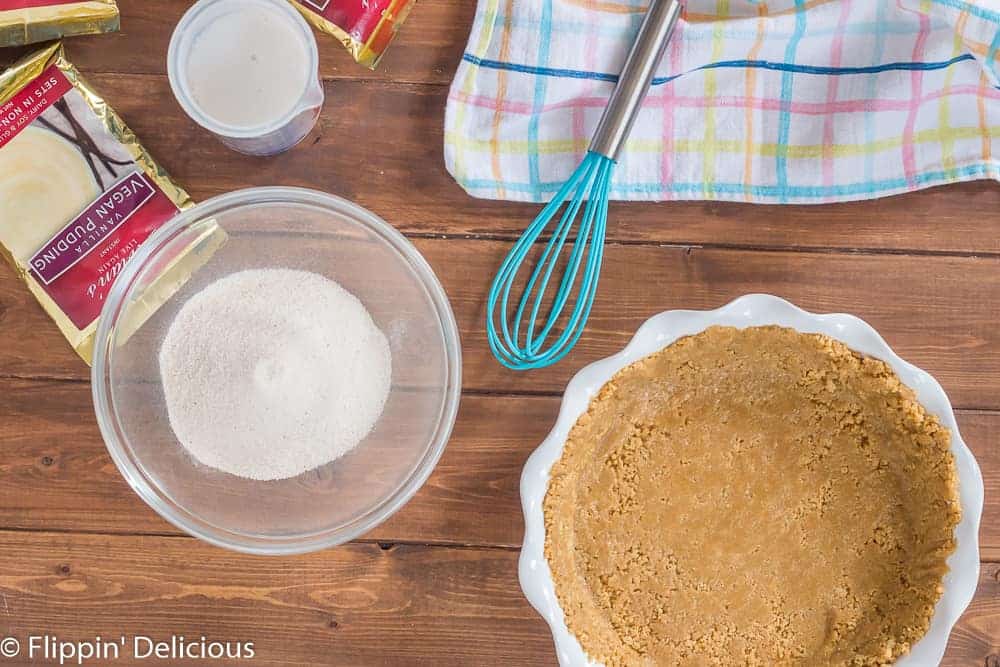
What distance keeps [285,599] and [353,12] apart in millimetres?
563

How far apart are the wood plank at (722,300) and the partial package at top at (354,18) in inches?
7.5

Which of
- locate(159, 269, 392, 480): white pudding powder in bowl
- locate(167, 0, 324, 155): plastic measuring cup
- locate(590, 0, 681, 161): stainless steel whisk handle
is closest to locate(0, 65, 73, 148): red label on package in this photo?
locate(167, 0, 324, 155): plastic measuring cup

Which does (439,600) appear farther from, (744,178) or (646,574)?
(744,178)

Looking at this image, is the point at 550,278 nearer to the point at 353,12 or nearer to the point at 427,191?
the point at 427,191

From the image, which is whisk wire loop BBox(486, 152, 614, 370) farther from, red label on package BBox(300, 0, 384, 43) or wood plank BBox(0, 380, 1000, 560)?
red label on package BBox(300, 0, 384, 43)

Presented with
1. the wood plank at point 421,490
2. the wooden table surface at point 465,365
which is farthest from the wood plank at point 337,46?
the wood plank at point 421,490

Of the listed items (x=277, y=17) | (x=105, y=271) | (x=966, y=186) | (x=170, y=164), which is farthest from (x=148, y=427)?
(x=966, y=186)

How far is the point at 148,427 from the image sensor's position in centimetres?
78

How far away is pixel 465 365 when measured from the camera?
82 cm

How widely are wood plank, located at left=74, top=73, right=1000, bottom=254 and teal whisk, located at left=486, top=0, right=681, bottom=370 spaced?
0.04 m

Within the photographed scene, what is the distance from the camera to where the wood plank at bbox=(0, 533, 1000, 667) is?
2.70ft

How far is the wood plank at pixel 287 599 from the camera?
0.82 m

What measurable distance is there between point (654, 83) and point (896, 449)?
0.41 metres

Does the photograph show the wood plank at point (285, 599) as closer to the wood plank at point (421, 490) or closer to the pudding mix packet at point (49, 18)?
the wood plank at point (421, 490)
